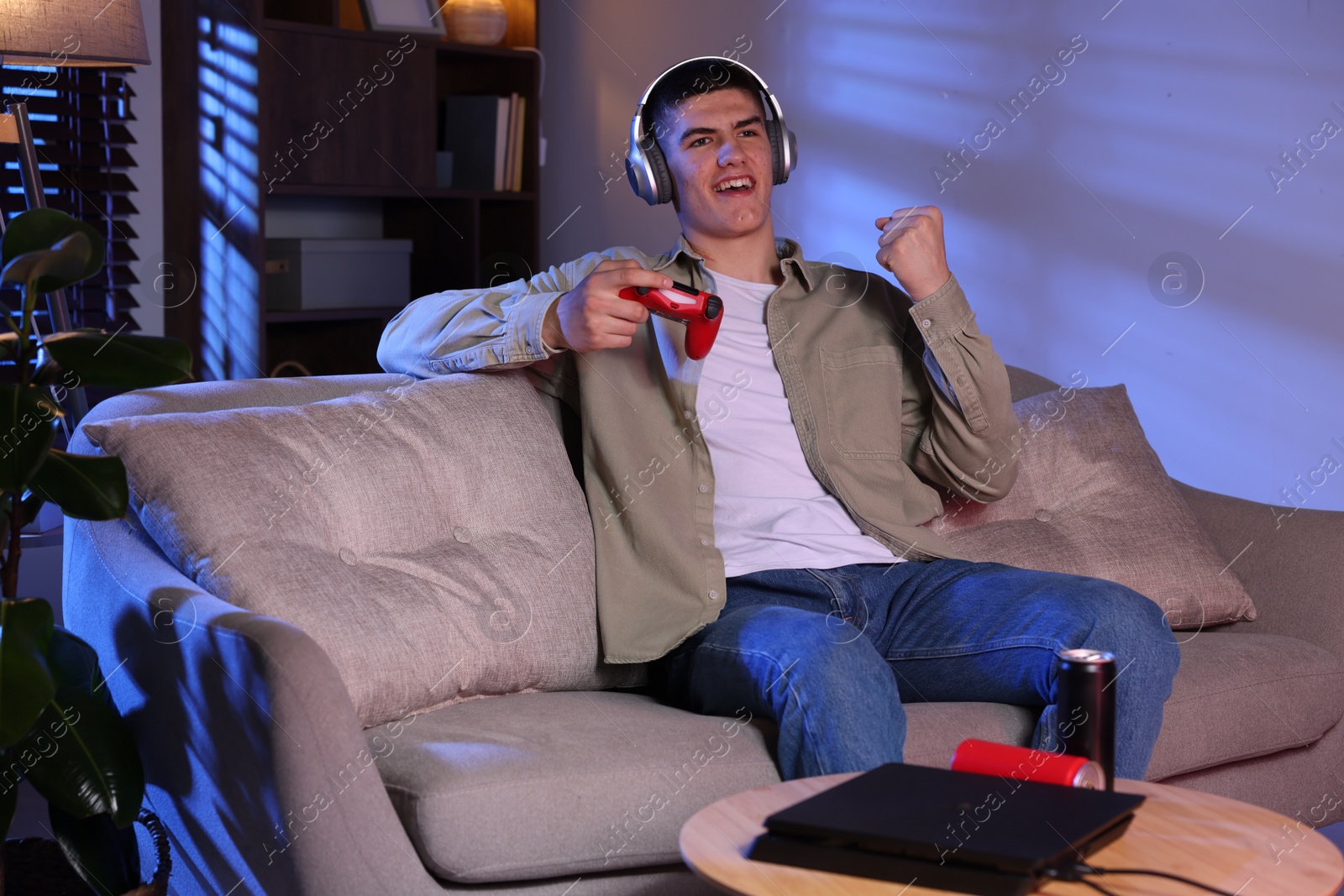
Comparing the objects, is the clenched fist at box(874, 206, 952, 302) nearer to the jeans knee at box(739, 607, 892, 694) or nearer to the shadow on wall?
the jeans knee at box(739, 607, 892, 694)

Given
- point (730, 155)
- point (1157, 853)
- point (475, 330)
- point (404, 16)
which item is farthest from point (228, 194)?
point (1157, 853)

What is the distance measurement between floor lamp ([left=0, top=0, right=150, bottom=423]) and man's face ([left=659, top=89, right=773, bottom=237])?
895mm

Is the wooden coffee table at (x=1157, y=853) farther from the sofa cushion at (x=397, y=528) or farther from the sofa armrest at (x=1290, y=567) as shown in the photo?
the sofa armrest at (x=1290, y=567)

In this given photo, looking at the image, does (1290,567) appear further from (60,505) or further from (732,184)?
(60,505)

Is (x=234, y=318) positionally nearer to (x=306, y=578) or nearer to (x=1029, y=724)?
(x=306, y=578)

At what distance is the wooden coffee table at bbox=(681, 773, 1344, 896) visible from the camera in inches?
38.3

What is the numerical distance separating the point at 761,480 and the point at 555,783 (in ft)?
1.92

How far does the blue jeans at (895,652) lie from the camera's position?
1.41 m

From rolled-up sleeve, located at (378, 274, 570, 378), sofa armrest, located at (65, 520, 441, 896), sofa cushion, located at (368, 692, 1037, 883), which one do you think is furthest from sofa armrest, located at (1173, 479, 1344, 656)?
sofa armrest, located at (65, 520, 441, 896)

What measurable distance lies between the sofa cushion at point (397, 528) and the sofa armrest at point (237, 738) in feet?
0.28

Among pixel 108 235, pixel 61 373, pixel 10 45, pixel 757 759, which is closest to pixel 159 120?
pixel 108 235

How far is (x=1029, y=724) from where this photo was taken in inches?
64.6

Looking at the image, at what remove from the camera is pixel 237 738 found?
1.36 metres

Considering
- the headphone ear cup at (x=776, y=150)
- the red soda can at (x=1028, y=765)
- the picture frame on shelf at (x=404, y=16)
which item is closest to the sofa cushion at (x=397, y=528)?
the headphone ear cup at (x=776, y=150)
